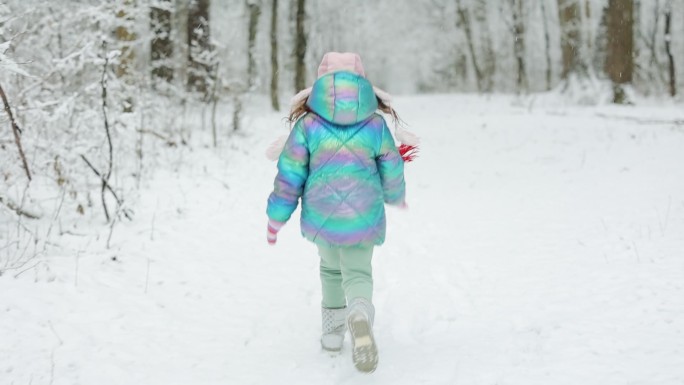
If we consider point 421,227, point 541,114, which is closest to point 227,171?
point 421,227

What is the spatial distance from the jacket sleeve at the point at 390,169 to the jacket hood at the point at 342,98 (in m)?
0.20

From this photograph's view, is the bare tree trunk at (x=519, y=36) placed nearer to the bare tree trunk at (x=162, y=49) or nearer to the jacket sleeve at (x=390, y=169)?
the bare tree trunk at (x=162, y=49)

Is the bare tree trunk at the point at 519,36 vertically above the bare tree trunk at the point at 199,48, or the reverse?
the bare tree trunk at the point at 519,36

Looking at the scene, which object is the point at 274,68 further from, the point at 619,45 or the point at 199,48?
the point at 619,45

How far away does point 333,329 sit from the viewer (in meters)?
3.38

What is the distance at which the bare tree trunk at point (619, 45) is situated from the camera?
14.8 metres

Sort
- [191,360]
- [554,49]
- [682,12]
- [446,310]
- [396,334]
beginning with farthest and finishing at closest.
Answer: [554,49] < [682,12] < [446,310] < [396,334] < [191,360]

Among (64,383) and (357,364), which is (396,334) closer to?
(357,364)

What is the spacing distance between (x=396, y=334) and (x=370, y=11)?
37.0 metres

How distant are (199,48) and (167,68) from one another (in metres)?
1.41

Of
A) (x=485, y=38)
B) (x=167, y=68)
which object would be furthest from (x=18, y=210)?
(x=485, y=38)

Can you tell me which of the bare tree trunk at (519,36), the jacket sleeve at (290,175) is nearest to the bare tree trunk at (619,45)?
the bare tree trunk at (519,36)

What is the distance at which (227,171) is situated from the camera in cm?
920

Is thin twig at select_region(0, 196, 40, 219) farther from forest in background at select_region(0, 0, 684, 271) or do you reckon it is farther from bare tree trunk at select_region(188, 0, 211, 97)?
bare tree trunk at select_region(188, 0, 211, 97)
